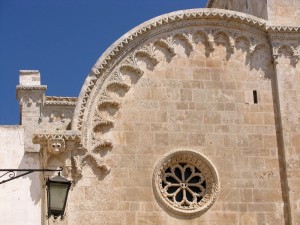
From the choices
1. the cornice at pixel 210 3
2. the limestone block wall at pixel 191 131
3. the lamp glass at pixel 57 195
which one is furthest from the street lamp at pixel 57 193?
the cornice at pixel 210 3

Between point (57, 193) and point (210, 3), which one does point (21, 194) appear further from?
point (210, 3)

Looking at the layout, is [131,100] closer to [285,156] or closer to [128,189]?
[128,189]

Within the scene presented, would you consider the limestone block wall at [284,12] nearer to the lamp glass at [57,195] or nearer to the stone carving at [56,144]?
the stone carving at [56,144]

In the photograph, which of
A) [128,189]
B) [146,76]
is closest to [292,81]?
[146,76]

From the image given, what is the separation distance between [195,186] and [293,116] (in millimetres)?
2432

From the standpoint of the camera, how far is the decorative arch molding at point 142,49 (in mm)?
15617

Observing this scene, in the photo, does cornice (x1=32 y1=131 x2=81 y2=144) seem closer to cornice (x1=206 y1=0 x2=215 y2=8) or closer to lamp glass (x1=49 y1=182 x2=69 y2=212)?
lamp glass (x1=49 y1=182 x2=69 y2=212)

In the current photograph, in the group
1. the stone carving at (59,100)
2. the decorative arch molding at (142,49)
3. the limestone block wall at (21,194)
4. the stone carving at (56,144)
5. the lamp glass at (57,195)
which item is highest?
the stone carving at (59,100)

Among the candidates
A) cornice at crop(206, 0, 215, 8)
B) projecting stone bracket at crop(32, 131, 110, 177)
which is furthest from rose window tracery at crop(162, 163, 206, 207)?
cornice at crop(206, 0, 215, 8)

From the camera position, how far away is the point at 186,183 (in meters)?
15.7

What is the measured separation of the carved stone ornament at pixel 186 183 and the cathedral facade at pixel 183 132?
0.07 ft

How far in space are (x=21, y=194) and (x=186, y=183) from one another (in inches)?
126

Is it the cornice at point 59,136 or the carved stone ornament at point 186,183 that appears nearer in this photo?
the cornice at point 59,136

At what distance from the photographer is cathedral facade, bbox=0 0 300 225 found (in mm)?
15297
